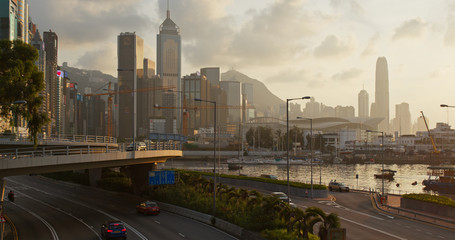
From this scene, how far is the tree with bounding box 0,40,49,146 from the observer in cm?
3653

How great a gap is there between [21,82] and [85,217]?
17.2 m

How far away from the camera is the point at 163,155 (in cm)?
6247

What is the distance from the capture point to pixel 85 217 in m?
46.4

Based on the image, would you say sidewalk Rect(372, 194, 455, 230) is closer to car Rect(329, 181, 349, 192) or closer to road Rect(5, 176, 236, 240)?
car Rect(329, 181, 349, 192)

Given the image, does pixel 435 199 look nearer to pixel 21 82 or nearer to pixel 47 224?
pixel 47 224

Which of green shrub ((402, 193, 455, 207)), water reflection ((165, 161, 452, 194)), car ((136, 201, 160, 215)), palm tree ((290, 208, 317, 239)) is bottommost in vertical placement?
water reflection ((165, 161, 452, 194))

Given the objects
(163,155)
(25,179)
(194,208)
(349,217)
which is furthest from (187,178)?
(25,179)

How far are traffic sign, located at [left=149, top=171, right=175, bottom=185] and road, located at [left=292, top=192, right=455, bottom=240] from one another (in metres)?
17.5

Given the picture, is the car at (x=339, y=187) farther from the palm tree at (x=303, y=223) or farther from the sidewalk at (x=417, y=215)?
the palm tree at (x=303, y=223)

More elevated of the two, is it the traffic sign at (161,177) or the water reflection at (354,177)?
the traffic sign at (161,177)

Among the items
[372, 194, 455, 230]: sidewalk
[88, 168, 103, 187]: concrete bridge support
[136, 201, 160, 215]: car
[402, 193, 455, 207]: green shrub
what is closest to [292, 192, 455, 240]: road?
[372, 194, 455, 230]: sidewalk

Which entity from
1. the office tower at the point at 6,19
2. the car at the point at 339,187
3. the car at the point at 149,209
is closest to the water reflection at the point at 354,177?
the car at the point at 339,187

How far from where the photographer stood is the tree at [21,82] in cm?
3653

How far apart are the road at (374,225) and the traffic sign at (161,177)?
17516 mm
